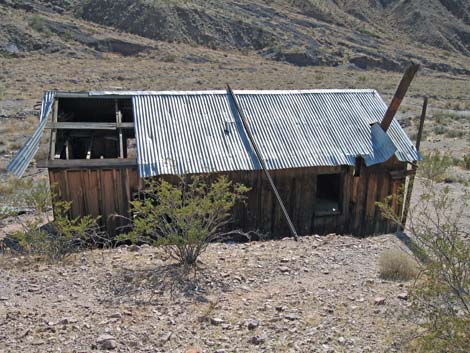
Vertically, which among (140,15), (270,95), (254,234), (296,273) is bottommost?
(254,234)

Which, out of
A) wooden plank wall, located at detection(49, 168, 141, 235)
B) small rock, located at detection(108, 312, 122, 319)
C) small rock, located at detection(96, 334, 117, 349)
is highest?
wooden plank wall, located at detection(49, 168, 141, 235)

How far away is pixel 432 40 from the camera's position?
6125cm

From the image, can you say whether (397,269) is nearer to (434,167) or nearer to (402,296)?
(402,296)

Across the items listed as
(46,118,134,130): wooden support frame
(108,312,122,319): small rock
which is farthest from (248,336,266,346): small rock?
(46,118,134,130): wooden support frame

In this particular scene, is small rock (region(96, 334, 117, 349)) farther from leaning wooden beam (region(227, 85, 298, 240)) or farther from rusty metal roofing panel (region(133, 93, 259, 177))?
leaning wooden beam (region(227, 85, 298, 240))

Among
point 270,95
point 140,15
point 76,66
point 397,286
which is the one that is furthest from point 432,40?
point 397,286

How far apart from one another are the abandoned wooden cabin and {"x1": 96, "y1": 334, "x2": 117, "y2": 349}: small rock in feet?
13.1

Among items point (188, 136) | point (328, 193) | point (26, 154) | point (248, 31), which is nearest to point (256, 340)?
point (188, 136)

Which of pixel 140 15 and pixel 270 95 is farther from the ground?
pixel 140 15

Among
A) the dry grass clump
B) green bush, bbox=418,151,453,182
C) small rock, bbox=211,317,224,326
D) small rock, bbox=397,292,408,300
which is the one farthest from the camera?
green bush, bbox=418,151,453,182

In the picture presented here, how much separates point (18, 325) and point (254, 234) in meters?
5.54

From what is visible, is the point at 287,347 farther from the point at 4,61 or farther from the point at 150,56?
the point at 150,56

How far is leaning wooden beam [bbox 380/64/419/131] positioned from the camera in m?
9.70

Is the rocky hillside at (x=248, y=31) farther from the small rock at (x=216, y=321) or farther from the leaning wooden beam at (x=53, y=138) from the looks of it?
the small rock at (x=216, y=321)
